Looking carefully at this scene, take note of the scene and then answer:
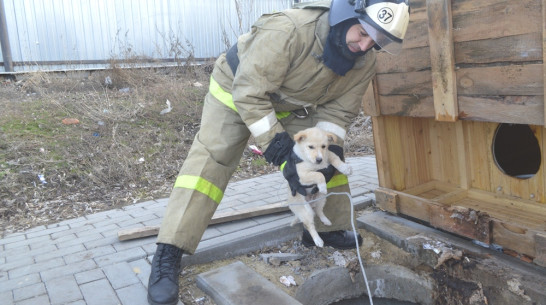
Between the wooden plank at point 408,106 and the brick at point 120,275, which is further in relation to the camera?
the wooden plank at point 408,106

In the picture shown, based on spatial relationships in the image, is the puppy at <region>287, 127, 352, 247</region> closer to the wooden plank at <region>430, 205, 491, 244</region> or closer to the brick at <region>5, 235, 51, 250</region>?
the wooden plank at <region>430, 205, 491, 244</region>

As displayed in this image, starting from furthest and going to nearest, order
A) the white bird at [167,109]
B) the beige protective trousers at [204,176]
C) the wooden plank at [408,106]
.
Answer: the white bird at [167,109], the wooden plank at [408,106], the beige protective trousers at [204,176]

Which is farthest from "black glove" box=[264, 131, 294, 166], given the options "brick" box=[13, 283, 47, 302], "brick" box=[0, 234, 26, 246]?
"brick" box=[0, 234, 26, 246]

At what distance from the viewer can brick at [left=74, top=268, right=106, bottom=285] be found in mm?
2789

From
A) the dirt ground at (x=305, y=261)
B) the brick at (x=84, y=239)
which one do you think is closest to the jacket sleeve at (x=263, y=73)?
the dirt ground at (x=305, y=261)

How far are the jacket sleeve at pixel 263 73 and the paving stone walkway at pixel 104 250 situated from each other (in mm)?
1152

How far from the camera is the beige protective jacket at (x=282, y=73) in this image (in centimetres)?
243

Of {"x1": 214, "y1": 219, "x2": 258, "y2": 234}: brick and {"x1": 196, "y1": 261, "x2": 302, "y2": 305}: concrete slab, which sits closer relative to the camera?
{"x1": 196, "y1": 261, "x2": 302, "y2": 305}: concrete slab

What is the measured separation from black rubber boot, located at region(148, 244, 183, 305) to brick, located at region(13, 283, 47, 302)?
774 millimetres

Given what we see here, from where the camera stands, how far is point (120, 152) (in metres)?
5.66

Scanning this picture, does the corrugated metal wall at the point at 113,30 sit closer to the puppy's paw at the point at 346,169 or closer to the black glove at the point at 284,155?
the black glove at the point at 284,155

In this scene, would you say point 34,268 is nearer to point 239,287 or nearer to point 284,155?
point 239,287

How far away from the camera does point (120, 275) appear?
2.82m

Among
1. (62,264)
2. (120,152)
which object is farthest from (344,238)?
(120,152)
